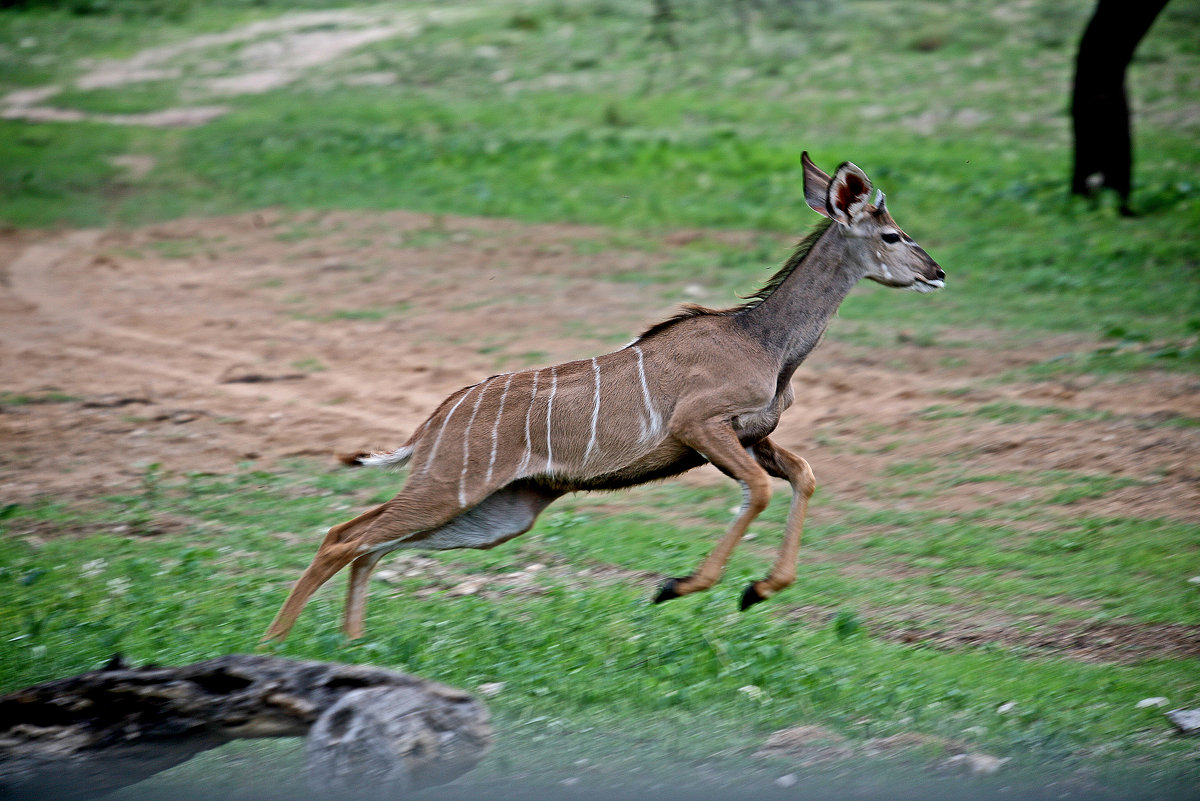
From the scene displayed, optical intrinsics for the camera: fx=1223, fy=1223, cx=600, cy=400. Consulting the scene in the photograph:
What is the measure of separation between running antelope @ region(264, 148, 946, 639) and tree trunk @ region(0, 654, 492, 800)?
4.61 ft

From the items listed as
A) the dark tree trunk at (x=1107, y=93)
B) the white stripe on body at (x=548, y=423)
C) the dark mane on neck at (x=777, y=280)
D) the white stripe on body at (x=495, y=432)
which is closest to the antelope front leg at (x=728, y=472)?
the white stripe on body at (x=548, y=423)

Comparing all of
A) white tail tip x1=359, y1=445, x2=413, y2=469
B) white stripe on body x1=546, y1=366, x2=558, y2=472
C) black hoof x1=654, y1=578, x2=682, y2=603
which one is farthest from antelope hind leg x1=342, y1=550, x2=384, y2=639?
black hoof x1=654, y1=578, x2=682, y2=603

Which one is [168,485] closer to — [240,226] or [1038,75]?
[240,226]

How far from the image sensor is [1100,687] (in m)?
5.52

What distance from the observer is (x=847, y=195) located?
6.58 metres

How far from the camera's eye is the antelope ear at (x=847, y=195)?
650 centimetres

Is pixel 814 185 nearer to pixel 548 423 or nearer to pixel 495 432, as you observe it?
pixel 548 423

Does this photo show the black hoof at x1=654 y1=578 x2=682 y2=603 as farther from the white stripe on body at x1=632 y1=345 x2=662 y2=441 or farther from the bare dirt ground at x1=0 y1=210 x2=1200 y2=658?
the bare dirt ground at x1=0 y1=210 x2=1200 y2=658

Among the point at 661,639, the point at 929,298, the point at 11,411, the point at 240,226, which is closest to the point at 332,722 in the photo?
the point at 661,639

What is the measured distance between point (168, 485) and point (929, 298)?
8.11m

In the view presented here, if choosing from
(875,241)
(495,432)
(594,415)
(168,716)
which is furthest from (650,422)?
(168,716)

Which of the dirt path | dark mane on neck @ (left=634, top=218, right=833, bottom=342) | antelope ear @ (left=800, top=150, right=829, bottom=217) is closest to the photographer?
dark mane on neck @ (left=634, top=218, right=833, bottom=342)

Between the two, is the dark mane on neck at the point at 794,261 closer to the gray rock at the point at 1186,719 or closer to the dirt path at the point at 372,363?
the dirt path at the point at 372,363

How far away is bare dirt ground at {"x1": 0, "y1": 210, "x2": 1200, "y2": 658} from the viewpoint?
886 cm
